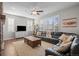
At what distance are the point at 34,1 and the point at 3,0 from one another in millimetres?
711

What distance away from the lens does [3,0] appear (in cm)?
232

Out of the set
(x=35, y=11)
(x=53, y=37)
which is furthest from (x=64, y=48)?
(x=35, y=11)

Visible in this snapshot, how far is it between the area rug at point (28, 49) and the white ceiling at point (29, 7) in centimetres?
70

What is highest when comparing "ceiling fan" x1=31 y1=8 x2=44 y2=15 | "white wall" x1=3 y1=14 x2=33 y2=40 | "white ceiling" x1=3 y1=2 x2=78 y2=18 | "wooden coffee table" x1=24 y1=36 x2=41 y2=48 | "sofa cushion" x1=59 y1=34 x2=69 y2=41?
"white ceiling" x1=3 y1=2 x2=78 y2=18

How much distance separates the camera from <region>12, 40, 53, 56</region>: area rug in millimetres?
2326

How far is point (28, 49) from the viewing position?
7.60 feet

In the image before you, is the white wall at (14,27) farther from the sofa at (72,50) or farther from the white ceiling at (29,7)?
the sofa at (72,50)

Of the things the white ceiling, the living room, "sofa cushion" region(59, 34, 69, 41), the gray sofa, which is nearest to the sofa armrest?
the living room

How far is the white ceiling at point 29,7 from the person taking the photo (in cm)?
232

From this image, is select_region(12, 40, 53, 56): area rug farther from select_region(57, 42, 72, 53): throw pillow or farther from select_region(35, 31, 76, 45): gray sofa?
select_region(57, 42, 72, 53): throw pillow

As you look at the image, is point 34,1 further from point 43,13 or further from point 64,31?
point 64,31

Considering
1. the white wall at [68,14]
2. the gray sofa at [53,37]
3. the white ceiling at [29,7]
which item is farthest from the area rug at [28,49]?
the white ceiling at [29,7]

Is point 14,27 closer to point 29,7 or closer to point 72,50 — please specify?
point 29,7

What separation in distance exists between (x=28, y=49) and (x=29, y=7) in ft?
3.19
